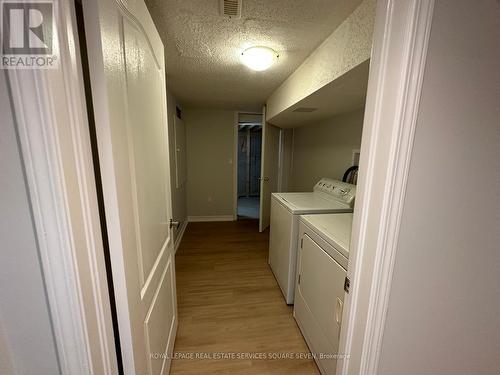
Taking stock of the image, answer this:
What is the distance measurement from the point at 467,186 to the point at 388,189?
0.92 ft

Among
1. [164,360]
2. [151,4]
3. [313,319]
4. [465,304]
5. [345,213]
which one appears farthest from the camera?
[345,213]

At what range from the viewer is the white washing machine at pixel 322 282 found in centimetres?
114

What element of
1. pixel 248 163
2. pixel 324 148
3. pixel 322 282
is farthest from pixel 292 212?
pixel 248 163

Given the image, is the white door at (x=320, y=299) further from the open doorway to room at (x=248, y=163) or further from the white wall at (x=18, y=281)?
the open doorway to room at (x=248, y=163)

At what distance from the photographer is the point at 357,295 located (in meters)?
0.77

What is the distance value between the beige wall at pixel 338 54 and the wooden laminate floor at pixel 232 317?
188 centimetres

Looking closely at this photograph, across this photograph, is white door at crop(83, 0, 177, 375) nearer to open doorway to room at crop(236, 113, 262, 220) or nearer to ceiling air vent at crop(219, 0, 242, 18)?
ceiling air vent at crop(219, 0, 242, 18)

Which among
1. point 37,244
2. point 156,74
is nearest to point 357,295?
point 37,244

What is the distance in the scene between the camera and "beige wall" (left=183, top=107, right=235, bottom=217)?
3881mm

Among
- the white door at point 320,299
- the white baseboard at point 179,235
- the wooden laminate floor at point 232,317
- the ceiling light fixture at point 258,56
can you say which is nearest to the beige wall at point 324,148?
the ceiling light fixture at point 258,56

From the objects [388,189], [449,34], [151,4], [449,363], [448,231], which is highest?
[151,4]

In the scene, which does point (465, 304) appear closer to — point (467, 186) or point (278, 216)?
point (467, 186)

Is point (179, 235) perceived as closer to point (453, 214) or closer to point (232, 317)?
point (232, 317)

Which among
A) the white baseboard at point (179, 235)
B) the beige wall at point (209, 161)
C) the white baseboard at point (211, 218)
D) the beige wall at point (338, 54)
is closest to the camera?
the beige wall at point (338, 54)
